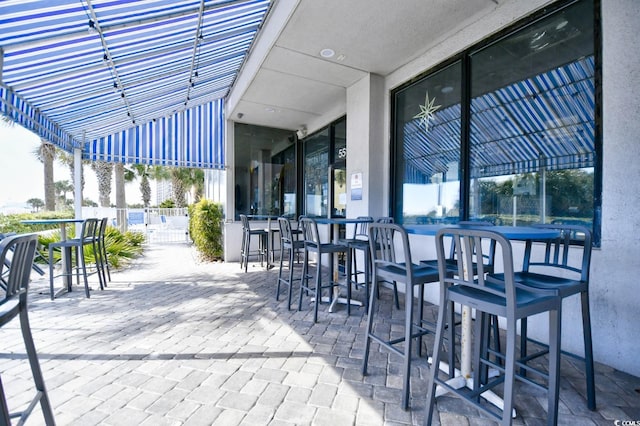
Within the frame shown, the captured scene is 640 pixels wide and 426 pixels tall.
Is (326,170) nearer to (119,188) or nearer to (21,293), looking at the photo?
(21,293)

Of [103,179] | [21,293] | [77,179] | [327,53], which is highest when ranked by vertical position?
[327,53]

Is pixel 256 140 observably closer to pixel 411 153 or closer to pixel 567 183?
pixel 411 153

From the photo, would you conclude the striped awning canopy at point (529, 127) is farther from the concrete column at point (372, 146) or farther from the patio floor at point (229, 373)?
the patio floor at point (229, 373)

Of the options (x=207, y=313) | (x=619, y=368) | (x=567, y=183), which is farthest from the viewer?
(x=207, y=313)

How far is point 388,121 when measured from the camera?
468 centimetres

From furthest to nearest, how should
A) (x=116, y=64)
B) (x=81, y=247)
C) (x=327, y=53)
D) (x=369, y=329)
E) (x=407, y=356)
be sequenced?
1. (x=81, y=247)
2. (x=327, y=53)
3. (x=116, y=64)
4. (x=369, y=329)
5. (x=407, y=356)

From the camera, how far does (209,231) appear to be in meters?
7.00

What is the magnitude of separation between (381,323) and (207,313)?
1963mm

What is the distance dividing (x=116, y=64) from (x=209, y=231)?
13.4 feet

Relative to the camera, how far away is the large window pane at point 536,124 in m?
2.54

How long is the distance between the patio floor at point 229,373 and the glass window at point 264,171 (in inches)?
154

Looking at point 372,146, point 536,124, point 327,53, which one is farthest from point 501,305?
point 327,53

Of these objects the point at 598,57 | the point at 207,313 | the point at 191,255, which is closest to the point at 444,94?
the point at 598,57

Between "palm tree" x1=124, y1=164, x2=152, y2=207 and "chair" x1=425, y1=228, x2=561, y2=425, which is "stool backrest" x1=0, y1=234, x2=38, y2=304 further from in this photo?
"palm tree" x1=124, y1=164, x2=152, y2=207
